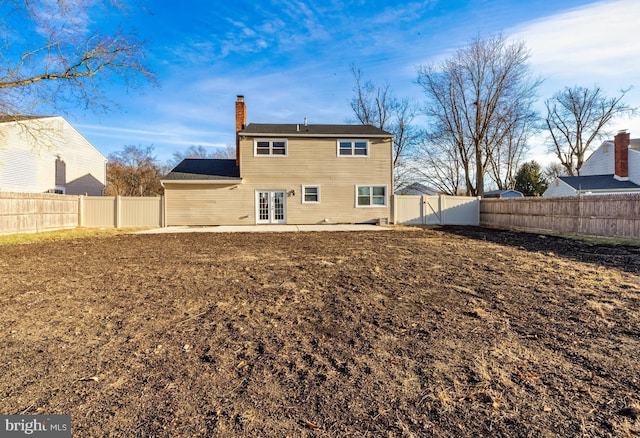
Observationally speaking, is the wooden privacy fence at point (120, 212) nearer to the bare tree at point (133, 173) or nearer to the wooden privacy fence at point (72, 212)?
the wooden privacy fence at point (72, 212)

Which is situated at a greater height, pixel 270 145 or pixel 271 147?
pixel 270 145

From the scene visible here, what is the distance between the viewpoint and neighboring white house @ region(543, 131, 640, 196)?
2081cm

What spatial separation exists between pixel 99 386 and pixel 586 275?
22.7 feet

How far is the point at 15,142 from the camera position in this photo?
54.8 feet

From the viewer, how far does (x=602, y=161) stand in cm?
2536

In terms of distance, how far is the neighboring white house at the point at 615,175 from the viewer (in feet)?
68.3

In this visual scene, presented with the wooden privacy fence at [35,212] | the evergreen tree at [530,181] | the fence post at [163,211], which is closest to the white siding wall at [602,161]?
the evergreen tree at [530,181]

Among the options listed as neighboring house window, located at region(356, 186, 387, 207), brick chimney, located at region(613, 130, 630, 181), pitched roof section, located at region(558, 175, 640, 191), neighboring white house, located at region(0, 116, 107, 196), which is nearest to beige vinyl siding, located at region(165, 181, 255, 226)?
neighboring white house, located at region(0, 116, 107, 196)

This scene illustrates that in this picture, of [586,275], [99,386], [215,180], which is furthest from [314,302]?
[215,180]

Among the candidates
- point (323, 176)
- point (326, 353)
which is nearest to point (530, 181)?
point (323, 176)

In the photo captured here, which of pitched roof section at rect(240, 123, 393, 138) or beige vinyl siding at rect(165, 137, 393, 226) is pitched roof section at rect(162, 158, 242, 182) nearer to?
beige vinyl siding at rect(165, 137, 393, 226)

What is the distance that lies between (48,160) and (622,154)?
3712cm

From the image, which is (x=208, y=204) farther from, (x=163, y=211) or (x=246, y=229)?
(x=246, y=229)

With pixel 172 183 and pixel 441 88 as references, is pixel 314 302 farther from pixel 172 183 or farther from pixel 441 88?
pixel 441 88
